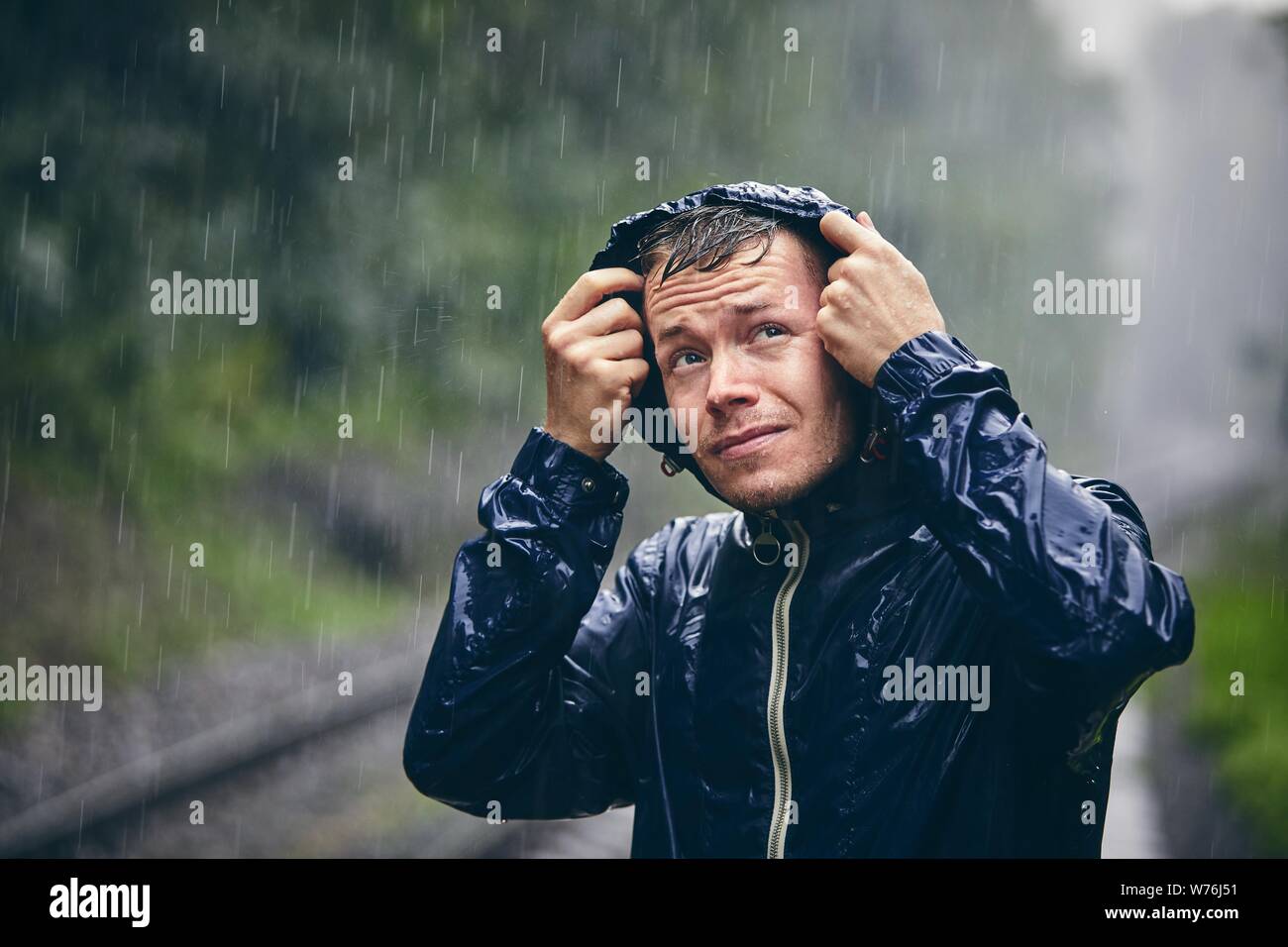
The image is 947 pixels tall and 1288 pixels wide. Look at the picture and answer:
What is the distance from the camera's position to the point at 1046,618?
209cm

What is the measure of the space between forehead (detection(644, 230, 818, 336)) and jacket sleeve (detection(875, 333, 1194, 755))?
0.35 m

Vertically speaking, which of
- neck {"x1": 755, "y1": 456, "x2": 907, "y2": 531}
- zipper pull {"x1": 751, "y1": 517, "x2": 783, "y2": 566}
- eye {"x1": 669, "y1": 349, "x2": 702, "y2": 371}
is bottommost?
zipper pull {"x1": 751, "y1": 517, "x2": 783, "y2": 566}

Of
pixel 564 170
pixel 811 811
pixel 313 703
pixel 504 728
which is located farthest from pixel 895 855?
pixel 564 170

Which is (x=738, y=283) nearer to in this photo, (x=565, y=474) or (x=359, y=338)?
(x=565, y=474)

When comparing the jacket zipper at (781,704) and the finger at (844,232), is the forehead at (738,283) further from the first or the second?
the jacket zipper at (781,704)

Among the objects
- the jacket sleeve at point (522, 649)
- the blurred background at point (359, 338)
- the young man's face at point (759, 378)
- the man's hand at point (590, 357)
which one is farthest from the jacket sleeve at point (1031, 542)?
the blurred background at point (359, 338)

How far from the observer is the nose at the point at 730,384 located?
2465mm

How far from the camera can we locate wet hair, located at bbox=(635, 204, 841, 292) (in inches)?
102

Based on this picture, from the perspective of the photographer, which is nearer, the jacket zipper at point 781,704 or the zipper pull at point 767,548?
the jacket zipper at point 781,704

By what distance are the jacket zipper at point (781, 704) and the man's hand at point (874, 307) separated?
0.43m

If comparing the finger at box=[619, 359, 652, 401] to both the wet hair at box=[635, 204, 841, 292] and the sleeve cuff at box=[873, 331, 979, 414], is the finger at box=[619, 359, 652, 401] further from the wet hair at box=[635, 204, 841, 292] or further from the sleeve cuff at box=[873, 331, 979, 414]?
the sleeve cuff at box=[873, 331, 979, 414]

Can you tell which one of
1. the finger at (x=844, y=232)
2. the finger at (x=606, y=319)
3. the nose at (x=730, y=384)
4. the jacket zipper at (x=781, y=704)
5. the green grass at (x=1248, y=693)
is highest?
the finger at (x=844, y=232)

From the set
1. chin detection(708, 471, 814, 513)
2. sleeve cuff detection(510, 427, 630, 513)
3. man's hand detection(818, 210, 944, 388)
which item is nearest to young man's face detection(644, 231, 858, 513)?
chin detection(708, 471, 814, 513)

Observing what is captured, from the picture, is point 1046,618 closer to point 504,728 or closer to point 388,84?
point 504,728
